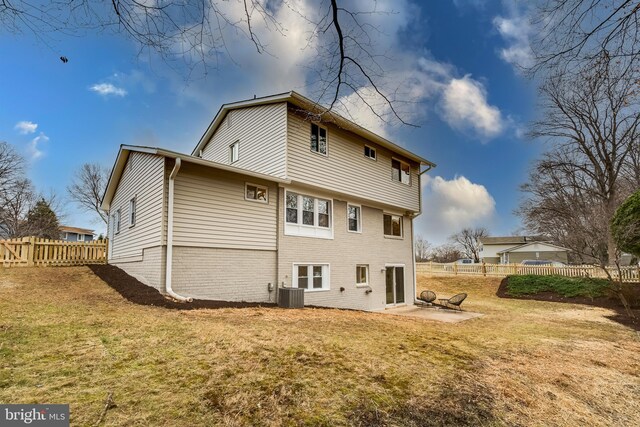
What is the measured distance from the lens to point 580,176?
2616 centimetres

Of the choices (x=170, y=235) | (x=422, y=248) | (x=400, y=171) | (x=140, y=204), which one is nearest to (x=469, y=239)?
(x=422, y=248)

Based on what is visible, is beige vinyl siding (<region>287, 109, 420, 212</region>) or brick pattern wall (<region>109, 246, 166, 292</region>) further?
beige vinyl siding (<region>287, 109, 420, 212</region>)

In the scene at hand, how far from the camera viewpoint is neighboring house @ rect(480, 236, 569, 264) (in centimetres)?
4362

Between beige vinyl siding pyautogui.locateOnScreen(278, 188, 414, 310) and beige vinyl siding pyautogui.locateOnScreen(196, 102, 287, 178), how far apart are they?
1340 millimetres

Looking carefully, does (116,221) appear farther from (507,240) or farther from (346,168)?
(507,240)

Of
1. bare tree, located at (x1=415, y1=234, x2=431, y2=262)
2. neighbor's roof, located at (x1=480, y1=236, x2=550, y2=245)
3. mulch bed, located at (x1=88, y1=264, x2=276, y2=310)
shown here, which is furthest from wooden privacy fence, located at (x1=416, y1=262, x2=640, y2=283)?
bare tree, located at (x1=415, y1=234, x2=431, y2=262)

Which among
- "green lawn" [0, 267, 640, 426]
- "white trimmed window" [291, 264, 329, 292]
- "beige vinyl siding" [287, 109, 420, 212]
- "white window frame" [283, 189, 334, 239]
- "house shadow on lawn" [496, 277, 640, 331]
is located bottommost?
"house shadow on lawn" [496, 277, 640, 331]

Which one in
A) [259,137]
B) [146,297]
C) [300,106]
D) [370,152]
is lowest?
[146,297]

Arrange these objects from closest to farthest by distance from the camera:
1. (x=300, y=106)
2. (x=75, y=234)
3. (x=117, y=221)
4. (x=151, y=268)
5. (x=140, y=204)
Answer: (x=151, y=268), (x=140, y=204), (x=300, y=106), (x=117, y=221), (x=75, y=234)

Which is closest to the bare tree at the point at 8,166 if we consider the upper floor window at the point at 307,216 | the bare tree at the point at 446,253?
the upper floor window at the point at 307,216

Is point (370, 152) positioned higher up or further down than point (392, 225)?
higher up

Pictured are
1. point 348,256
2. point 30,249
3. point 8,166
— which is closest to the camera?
point 348,256

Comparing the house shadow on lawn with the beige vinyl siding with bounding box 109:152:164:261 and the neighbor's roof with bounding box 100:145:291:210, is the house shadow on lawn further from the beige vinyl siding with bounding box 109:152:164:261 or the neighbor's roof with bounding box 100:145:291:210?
the beige vinyl siding with bounding box 109:152:164:261

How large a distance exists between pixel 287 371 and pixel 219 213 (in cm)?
676
